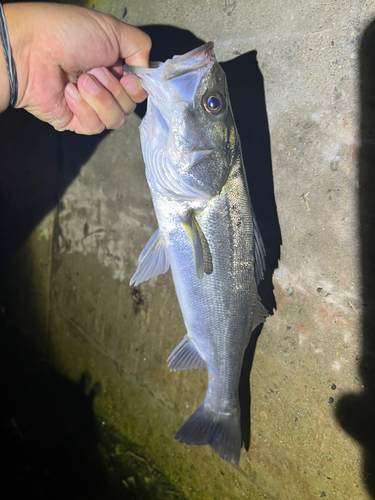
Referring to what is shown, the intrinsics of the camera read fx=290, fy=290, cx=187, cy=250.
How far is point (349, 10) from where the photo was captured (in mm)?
1870

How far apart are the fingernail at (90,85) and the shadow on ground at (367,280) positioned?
1.70 metres

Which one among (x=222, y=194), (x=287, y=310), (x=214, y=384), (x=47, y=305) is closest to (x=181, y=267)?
(x=222, y=194)

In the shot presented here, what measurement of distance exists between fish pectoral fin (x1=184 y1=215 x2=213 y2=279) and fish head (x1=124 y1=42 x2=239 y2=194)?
22 cm

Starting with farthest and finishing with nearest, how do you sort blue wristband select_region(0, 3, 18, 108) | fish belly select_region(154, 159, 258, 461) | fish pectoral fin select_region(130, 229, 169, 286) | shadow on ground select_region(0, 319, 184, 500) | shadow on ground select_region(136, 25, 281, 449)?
shadow on ground select_region(0, 319, 184, 500) < shadow on ground select_region(136, 25, 281, 449) < fish pectoral fin select_region(130, 229, 169, 286) < fish belly select_region(154, 159, 258, 461) < blue wristband select_region(0, 3, 18, 108)

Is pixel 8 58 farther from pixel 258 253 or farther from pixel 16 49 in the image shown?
pixel 258 253

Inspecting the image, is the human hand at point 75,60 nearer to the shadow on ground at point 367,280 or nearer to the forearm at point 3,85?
the forearm at point 3,85

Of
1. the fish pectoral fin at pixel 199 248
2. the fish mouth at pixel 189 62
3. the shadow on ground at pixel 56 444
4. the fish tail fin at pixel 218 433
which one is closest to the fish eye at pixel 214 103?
the fish mouth at pixel 189 62

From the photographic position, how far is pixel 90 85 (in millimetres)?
1755

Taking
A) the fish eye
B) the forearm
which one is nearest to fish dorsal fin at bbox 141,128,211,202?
the fish eye

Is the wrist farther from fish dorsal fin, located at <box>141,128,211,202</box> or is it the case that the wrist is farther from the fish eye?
the fish eye

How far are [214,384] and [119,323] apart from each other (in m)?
1.52

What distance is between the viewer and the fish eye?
1545mm

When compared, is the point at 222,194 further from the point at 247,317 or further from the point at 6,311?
the point at 6,311

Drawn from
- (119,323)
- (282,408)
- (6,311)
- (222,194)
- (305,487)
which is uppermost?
(222,194)
